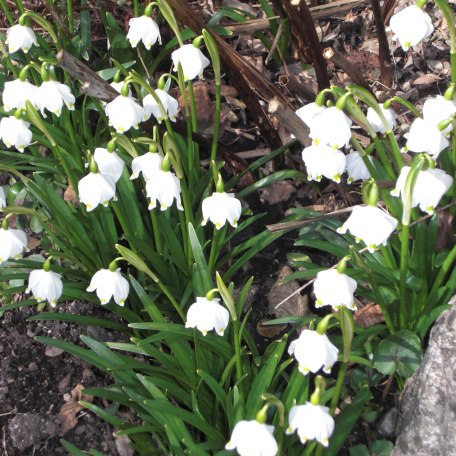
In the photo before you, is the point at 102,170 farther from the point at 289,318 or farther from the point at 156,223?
the point at 289,318

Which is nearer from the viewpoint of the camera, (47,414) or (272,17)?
(47,414)

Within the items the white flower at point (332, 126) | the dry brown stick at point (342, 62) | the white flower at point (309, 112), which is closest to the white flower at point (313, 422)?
the white flower at point (332, 126)

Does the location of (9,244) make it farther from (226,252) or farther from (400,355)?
Answer: (400,355)

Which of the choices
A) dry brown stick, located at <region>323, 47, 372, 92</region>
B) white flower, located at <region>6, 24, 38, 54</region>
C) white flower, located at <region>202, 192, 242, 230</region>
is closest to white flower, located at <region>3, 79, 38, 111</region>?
white flower, located at <region>6, 24, 38, 54</region>

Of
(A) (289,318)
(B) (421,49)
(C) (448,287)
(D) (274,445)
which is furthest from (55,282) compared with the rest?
(B) (421,49)

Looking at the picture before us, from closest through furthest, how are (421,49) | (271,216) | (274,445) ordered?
(274,445) → (271,216) → (421,49)

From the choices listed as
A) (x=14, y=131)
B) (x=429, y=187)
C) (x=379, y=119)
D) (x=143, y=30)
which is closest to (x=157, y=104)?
(x=143, y=30)

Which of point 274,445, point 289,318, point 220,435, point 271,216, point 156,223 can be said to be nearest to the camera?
point 274,445
